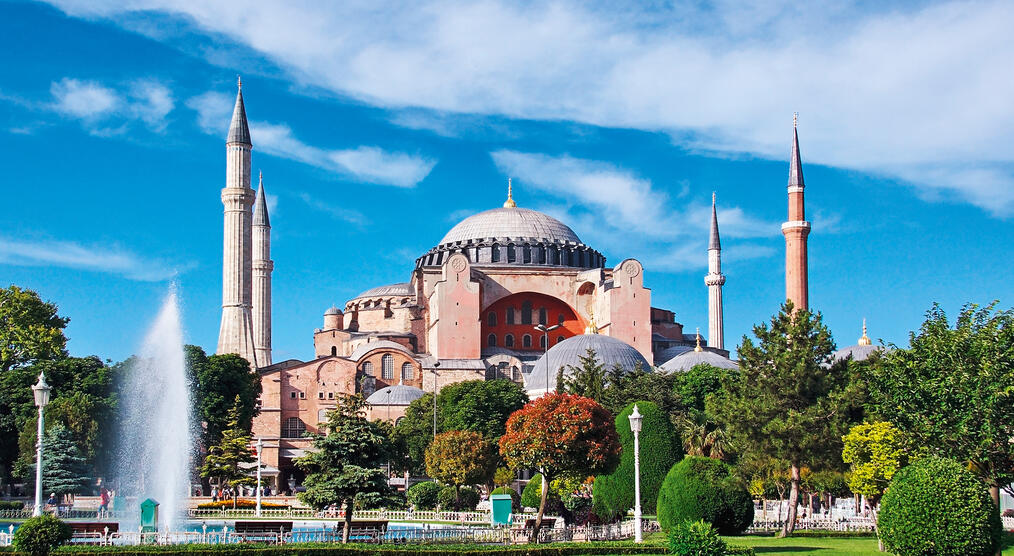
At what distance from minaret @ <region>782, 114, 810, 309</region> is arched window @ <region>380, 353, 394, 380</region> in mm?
19613

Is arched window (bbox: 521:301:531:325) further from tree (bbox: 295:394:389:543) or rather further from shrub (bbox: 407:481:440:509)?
tree (bbox: 295:394:389:543)

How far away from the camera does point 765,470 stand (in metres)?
26.7

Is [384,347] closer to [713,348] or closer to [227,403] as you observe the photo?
[227,403]

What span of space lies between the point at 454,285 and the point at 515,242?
7234 mm

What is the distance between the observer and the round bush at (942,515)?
52.1 ft

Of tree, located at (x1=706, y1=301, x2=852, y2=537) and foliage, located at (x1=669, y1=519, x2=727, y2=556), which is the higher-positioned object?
tree, located at (x1=706, y1=301, x2=852, y2=537)

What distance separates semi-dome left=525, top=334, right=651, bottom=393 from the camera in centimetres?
4944

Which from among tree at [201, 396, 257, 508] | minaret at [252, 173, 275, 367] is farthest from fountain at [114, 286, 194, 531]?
minaret at [252, 173, 275, 367]

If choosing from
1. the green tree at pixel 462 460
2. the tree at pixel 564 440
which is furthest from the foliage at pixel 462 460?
the tree at pixel 564 440

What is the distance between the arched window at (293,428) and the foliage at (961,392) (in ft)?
120

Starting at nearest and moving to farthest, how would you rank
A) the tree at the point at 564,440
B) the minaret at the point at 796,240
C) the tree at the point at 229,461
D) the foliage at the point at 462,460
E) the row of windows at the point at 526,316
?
the tree at the point at 564,440
the foliage at the point at 462,460
the tree at the point at 229,461
the minaret at the point at 796,240
the row of windows at the point at 526,316

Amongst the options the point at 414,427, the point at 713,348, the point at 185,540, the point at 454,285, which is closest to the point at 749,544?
the point at 185,540

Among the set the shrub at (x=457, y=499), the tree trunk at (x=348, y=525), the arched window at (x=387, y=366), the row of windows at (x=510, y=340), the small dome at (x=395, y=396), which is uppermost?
the row of windows at (x=510, y=340)

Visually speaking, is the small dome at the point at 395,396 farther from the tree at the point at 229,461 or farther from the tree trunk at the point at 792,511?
the tree trunk at the point at 792,511
